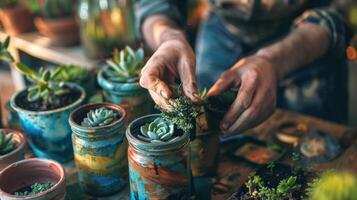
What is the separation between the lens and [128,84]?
45.0 inches

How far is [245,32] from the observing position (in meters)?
1.64

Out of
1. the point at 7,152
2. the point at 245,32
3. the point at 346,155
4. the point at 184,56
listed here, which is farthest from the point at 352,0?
the point at 7,152

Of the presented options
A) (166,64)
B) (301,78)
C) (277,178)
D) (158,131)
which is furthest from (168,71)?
(301,78)

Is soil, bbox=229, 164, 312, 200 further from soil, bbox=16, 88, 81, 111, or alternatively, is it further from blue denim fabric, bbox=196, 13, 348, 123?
blue denim fabric, bbox=196, 13, 348, 123

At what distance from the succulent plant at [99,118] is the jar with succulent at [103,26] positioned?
2.95ft

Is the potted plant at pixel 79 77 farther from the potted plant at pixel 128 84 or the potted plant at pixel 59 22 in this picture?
the potted plant at pixel 59 22

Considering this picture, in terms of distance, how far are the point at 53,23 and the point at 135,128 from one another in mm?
1221

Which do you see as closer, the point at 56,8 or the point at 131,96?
the point at 131,96

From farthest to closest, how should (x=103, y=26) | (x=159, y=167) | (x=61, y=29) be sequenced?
(x=61, y=29) < (x=103, y=26) < (x=159, y=167)

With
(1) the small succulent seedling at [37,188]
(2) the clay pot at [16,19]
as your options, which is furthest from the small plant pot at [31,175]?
(2) the clay pot at [16,19]

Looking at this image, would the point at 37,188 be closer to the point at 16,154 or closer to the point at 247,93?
the point at 16,154

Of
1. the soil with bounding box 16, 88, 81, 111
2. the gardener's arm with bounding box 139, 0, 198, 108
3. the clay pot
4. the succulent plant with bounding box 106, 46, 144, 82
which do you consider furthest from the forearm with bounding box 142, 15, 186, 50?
the clay pot

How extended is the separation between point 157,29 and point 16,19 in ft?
3.07

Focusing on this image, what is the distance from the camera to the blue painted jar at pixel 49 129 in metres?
1.11
